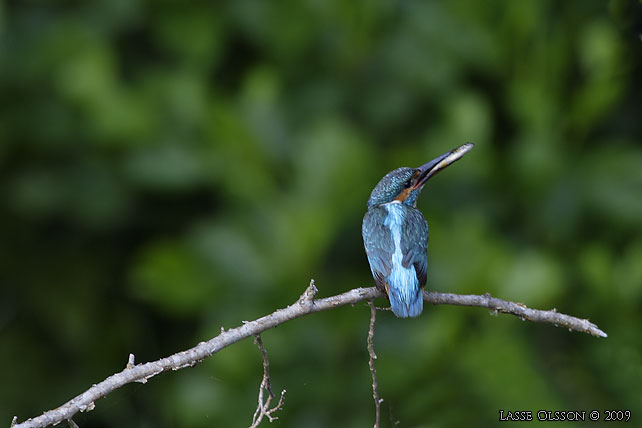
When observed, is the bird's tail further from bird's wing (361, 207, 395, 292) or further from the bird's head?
the bird's head

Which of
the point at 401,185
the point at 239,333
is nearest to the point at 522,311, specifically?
the point at 239,333

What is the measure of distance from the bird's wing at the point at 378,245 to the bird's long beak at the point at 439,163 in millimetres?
195

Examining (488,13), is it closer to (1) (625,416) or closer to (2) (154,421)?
(1) (625,416)

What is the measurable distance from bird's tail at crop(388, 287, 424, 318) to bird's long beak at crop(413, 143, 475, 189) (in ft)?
1.41

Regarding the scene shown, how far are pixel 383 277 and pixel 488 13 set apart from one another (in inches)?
78.2

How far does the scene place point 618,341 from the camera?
2.75m

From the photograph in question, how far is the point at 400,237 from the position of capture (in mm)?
2438

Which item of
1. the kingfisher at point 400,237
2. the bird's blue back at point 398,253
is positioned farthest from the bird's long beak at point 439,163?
the bird's blue back at point 398,253

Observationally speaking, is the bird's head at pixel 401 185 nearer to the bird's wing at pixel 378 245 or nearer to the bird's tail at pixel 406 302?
the bird's wing at pixel 378 245

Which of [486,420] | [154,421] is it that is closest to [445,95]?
[486,420]

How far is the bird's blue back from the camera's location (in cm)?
220

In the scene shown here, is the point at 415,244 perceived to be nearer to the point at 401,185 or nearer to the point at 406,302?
the point at 406,302

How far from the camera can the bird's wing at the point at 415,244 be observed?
234 centimetres

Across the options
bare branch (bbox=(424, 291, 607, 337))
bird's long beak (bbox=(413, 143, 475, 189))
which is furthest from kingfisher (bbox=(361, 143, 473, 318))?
bare branch (bbox=(424, 291, 607, 337))
